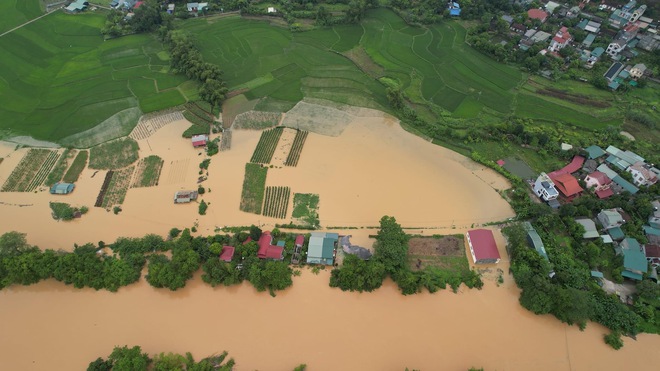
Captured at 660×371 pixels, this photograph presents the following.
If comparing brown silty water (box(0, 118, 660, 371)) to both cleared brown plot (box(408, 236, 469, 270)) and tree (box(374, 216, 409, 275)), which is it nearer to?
cleared brown plot (box(408, 236, 469, 270))

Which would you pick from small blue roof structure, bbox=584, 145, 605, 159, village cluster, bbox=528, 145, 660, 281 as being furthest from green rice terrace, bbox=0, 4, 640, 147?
village cluster, bbox=528, 145, 660, 281

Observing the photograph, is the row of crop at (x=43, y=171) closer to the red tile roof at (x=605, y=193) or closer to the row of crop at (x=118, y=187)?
the row of crop at (x=118, y=187)

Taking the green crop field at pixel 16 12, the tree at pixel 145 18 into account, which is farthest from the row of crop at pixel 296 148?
the green crop field at pixel 16 12

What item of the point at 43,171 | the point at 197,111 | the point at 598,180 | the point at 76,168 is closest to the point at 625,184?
the point at 598,180

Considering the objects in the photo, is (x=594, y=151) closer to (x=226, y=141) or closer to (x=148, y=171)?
(x=226, y=141)

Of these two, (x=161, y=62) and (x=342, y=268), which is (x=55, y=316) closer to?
(x=342, y=268)

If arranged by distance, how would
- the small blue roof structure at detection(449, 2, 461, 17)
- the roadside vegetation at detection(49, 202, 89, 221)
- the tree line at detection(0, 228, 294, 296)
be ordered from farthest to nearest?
1. the small blue roof structure at detection(449, 2, 461, 17)
2. the roadside vegetation at detection(49, 202, 89, 221)
3. the tree line at detection(0, 228, 294, 296)

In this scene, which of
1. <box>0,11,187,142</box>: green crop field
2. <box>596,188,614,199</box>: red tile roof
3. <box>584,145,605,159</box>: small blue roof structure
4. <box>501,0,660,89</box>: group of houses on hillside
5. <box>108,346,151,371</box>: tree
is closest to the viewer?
<box>108,346,151,371</box>: tree
